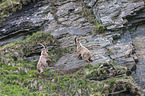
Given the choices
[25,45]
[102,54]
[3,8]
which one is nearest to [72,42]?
[102,54]

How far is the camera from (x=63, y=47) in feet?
50.3

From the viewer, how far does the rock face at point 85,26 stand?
13.2 metres

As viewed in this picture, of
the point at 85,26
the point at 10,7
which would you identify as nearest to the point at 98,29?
the point at 85,26

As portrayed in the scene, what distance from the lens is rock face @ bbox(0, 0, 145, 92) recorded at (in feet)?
43.3

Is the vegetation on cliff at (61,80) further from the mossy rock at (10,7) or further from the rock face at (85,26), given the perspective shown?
the mossy rock at (10,7)

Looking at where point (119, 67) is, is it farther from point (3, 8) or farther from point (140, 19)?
point (3, 8)

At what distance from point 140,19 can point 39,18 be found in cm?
1222

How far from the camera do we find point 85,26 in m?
17.2

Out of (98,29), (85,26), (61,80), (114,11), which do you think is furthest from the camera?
(85,26)

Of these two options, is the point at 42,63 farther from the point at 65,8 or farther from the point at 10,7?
the point at 10,7

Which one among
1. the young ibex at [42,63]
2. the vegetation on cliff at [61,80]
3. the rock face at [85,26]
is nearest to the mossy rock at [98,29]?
the rock face at [85,26]

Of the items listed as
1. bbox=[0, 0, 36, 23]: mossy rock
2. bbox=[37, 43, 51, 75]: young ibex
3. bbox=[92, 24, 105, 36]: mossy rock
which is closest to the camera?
bbox=[37, 43, 51, 75]: young ibex

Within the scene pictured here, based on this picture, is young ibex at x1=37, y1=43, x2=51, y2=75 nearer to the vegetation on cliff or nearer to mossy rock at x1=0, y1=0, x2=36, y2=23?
the vegetation on cliff

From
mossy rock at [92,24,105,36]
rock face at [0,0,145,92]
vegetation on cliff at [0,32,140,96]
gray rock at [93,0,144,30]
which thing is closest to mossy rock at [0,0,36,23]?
rock face at [0,0,145,92]
